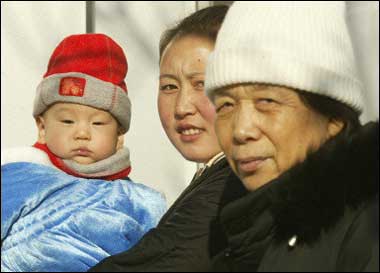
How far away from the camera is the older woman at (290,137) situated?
2062mm

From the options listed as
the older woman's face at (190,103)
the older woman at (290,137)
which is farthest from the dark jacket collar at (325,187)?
the older woman's face at (190,103)

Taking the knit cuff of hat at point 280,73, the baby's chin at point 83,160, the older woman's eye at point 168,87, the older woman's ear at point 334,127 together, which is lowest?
the baby's chin at point 83,160

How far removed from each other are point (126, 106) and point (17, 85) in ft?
4.18

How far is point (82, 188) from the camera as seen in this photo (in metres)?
3.36

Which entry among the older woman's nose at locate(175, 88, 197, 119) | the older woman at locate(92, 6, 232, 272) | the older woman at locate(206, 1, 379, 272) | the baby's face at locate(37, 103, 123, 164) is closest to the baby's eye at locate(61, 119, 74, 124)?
the baby's face at locate(37, 103, 123, 164)

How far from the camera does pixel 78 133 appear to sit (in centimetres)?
353

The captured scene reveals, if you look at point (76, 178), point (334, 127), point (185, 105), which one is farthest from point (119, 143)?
point (334, 127)

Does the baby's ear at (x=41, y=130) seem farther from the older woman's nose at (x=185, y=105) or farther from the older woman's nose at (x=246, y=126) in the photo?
the older woman's nose at (x=246, y=126)

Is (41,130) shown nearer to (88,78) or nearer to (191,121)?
(88,78)

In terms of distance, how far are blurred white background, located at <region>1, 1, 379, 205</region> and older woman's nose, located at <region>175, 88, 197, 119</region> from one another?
1.26 metres

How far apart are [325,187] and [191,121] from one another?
3.07 ft

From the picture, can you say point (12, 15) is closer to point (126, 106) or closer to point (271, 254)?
point (126, 106)

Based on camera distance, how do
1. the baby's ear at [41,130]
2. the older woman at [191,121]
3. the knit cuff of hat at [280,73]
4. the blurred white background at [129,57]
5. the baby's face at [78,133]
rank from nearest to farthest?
the knit cuff of hat at [280,73]
the older woman at [191,121]
the baby's face at [78,133]
the baby's ear at [41,130]
the blurred white background at [129,57]

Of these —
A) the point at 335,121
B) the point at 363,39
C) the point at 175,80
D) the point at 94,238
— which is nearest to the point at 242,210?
the point at 335,121
